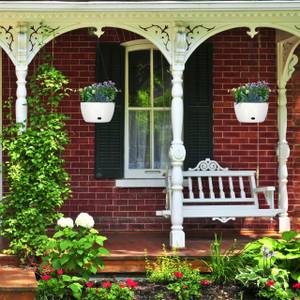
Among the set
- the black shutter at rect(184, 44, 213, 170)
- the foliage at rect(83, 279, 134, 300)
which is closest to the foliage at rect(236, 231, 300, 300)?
the foliage at rect(83, 279, 134, 300)

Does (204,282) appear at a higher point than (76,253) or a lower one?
lower

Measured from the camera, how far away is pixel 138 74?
10219 millimetres

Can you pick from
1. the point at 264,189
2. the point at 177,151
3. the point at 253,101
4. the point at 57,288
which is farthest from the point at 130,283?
the point at 253,101

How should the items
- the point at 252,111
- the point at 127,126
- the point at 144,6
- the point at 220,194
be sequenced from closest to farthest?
1. the point at 144,6
2. the point at 252,111
3. the point at 220,194
4. the point at 127,126

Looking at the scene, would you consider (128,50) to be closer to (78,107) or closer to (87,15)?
(78,107)

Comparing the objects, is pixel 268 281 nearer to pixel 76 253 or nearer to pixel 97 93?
pixel 76 253

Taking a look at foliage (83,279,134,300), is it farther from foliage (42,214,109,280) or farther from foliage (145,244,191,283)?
foliage (145,244,191,283)

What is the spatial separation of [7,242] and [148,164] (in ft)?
7.48

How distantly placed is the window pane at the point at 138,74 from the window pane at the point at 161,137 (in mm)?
398

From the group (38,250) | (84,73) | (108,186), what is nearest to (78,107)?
(84,73)

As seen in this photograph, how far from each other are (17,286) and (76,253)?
2.27ft

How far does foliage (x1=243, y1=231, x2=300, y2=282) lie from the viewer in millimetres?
7746

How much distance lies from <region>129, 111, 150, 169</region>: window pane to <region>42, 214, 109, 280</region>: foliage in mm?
2807

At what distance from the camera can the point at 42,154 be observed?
825 centimetres
